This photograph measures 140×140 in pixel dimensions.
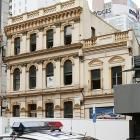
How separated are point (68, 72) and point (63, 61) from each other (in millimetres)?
911

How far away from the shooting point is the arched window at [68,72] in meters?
33.7

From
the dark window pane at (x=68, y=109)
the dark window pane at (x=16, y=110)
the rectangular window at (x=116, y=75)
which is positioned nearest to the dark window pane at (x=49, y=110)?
the dark window pane at (x=68, y=109)

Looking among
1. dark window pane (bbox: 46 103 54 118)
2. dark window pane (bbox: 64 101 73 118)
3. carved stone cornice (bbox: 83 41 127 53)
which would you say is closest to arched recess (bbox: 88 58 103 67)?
carved stone cornice (bbox: 83 41 127 53)

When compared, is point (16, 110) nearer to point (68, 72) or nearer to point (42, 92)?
point (42, 92)

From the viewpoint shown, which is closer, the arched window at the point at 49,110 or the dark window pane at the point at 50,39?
the arched window at the point at 49,110

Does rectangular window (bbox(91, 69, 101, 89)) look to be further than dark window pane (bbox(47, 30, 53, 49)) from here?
No

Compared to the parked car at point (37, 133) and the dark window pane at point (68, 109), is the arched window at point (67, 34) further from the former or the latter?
the parked car at point (37, 133)

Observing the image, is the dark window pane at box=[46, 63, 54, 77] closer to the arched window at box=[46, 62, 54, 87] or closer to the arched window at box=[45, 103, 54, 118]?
the arched window at box=[46, 62, 54, 87]

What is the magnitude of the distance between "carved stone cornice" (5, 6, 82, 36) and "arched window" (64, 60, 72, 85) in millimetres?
3228

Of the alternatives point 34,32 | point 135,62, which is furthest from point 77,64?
point 135,62

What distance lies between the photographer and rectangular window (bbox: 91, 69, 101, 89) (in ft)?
106

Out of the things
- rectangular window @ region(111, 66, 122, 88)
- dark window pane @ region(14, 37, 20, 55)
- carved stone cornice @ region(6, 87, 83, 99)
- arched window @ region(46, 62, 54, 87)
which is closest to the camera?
rectangular window @ region(111, 66, 122, 88)

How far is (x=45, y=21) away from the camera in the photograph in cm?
3569

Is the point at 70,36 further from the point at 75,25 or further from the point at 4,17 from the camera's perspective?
the point at 4,17
